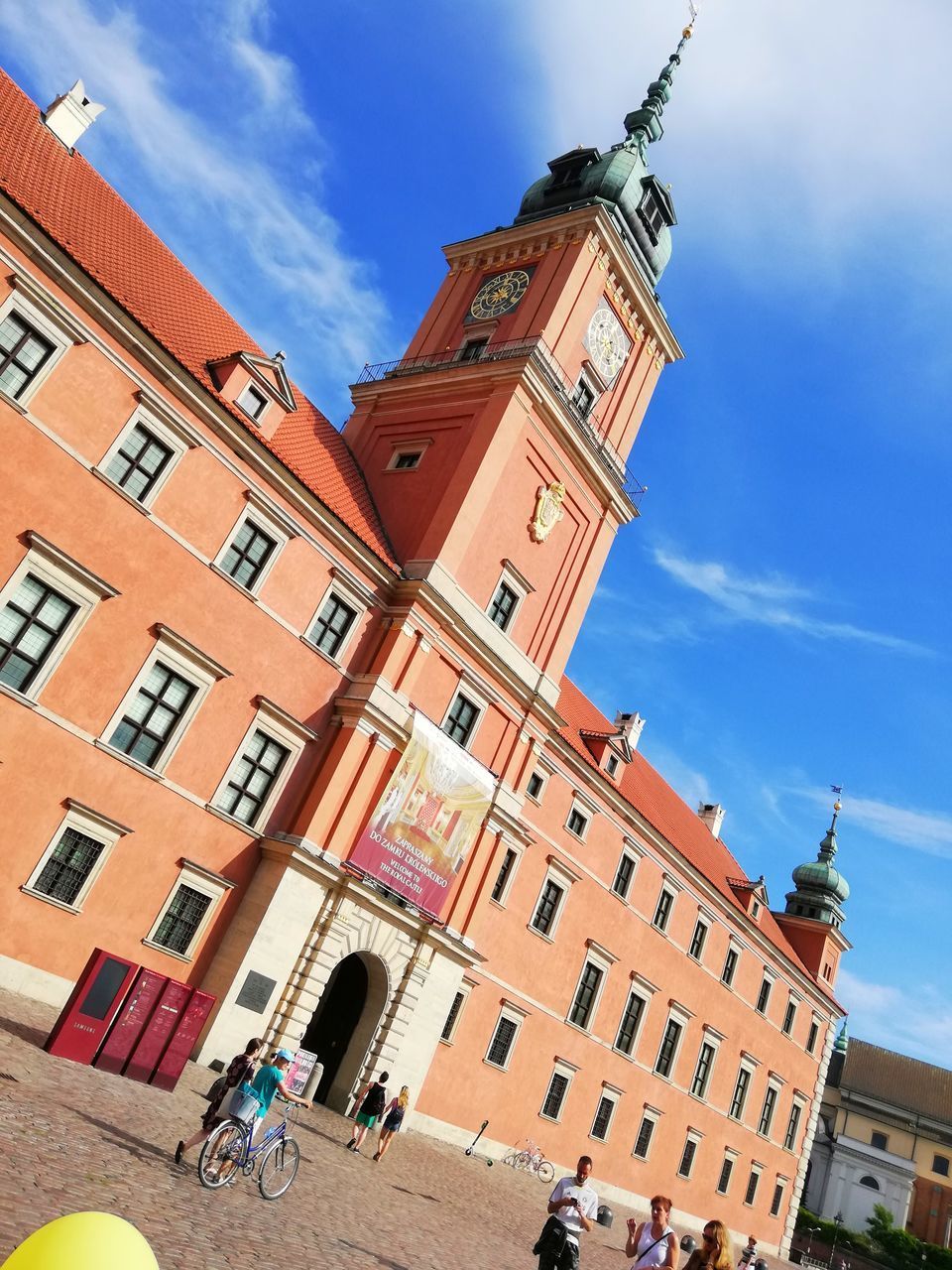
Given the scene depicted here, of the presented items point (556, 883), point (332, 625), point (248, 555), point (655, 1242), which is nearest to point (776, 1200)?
point (556, 883)

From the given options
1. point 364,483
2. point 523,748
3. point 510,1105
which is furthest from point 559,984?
point 364,483

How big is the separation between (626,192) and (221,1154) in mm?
27410

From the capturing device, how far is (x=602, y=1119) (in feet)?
90.1

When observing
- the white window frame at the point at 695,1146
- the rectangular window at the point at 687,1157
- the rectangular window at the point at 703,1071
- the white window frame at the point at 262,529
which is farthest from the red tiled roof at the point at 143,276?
the rectangular window at the point at 687,1157

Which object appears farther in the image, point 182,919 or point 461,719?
point 461,719

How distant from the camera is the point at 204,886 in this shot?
1766cm

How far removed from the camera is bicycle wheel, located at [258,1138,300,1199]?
30.5ft

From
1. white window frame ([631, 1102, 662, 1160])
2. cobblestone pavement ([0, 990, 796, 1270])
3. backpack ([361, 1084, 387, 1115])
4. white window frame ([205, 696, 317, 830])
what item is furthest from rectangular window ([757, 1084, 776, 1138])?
white window frame ([205, 696, 317, 830])

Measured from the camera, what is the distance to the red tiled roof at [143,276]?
55.9 ft

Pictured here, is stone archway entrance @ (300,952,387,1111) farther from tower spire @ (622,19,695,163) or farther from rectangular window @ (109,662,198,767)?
tower spire @ (622,19,695,163)

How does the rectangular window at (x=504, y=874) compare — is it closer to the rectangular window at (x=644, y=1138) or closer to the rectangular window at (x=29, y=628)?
the rectangular window at (x=644, y=1138)

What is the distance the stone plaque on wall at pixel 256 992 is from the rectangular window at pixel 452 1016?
5898 mm

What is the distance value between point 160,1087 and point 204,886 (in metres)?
5.31

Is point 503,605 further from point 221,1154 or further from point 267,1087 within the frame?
point 221,1154
